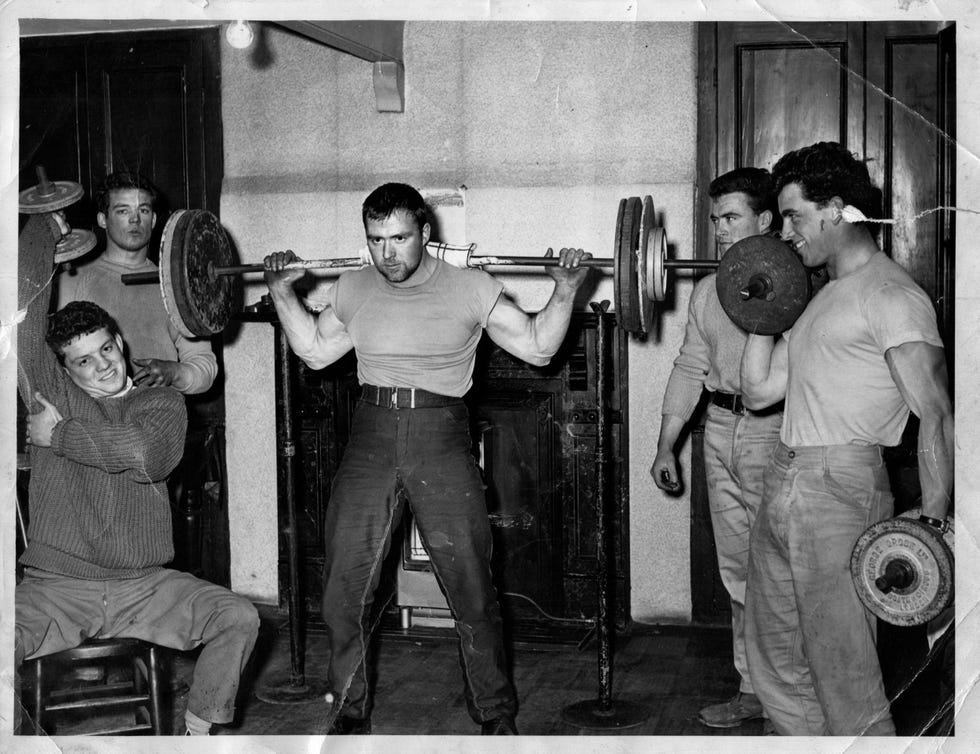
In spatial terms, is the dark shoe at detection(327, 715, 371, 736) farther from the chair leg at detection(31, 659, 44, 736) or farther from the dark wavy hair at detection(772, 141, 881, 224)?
the dark wavy hair at detection(772, 141, 881, 224)

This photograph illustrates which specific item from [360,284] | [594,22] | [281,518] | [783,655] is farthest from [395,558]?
[594,22]

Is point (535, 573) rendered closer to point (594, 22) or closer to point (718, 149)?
point (718, 149)

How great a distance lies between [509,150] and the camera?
4098 millimetres

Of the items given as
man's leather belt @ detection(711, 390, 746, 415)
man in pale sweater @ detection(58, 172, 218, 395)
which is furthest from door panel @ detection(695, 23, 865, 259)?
man in pale sweater @ detection(58, 172, 218, 395)

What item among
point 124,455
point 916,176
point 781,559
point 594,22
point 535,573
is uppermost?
point 594,22

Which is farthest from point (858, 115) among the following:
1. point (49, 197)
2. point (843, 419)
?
point (49, 197)

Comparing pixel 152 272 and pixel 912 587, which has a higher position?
pixel 152 272

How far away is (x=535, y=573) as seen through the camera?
13.5 feet

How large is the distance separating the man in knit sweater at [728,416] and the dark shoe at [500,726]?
626 millimetres

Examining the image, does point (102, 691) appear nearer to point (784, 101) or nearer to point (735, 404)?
point (735, 404)

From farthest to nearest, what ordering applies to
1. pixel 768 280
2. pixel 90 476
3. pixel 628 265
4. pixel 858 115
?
pixel 858 115 → pixel 628 265 → pixel 90 476 → pixel 768 280

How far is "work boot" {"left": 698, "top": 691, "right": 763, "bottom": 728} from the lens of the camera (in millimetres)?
3189

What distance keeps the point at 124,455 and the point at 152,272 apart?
807 mm

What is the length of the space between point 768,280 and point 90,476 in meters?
1.84
